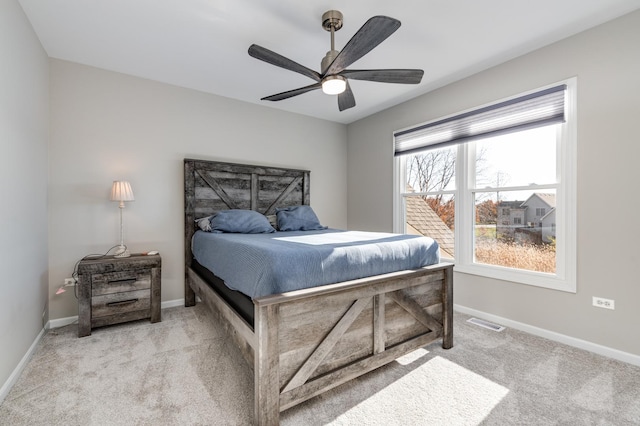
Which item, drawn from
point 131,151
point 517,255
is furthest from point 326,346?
point 131,151

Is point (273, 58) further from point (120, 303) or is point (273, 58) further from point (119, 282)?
point (120, 303)

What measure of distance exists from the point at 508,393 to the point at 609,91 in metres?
2.50

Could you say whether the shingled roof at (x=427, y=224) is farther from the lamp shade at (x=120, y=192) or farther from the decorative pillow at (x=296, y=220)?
the lamp shade at (x=120, y=192)

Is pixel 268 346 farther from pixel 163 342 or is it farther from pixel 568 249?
pixel 568 249

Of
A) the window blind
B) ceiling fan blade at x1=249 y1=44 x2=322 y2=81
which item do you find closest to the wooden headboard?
the window blind

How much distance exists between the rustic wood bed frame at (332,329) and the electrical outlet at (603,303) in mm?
1210

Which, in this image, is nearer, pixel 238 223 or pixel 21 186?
pixel 21 186

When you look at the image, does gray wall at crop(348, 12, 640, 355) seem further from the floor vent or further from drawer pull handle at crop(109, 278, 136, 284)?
drawer pull handle at crop(109, 278, 136, 284)

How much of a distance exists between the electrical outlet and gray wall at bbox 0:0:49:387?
14.3ft

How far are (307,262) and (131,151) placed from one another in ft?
9.15

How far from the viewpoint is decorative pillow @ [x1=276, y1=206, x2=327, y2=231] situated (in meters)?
3.75

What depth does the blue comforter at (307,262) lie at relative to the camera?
1629 mm

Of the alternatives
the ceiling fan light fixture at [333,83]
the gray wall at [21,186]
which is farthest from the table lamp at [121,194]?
the ceiling fan light fixture at [333,83]

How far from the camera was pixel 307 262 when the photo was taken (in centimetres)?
172
